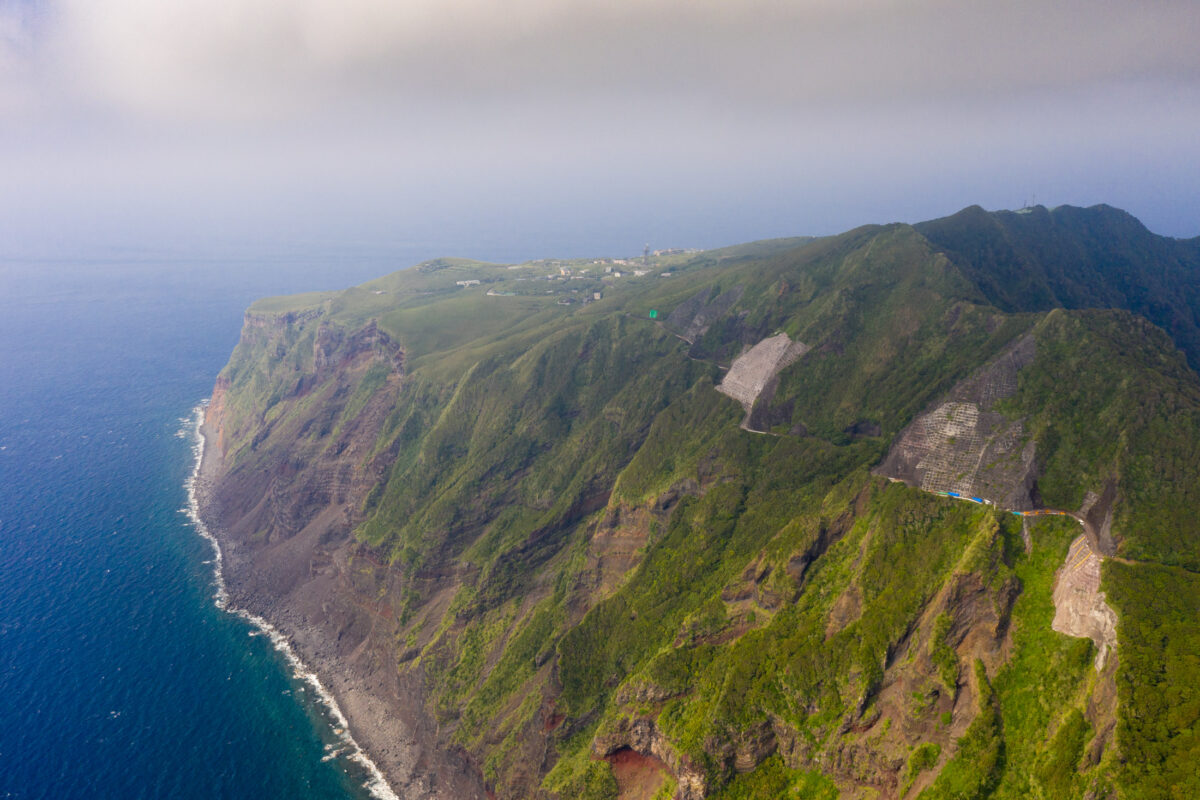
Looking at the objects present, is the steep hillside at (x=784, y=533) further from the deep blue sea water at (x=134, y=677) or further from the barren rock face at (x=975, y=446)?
the deep blue sea water at (x=134, y=677)

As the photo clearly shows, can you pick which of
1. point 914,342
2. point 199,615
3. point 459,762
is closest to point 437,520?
point 459,762

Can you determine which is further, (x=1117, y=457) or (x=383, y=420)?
(x=383, y=420)

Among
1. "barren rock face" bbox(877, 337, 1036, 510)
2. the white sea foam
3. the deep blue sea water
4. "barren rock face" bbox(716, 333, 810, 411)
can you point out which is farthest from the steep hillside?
the deep blue sea water

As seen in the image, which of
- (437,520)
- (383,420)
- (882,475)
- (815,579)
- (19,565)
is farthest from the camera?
(383,420)

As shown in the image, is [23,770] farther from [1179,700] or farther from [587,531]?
[1179,700]

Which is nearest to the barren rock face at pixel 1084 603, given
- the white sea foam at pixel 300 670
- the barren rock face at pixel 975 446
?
the barren rock face at pixel 975 446
